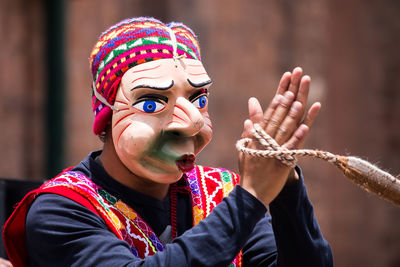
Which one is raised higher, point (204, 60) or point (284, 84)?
point (284, 84)

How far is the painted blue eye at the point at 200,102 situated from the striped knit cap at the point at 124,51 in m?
0.16

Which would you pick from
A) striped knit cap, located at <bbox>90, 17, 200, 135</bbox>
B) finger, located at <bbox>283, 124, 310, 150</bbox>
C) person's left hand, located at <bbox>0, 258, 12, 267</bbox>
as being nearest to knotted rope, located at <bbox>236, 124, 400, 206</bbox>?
finger, located at <bbox>283, 124, 310, 150</bbox>

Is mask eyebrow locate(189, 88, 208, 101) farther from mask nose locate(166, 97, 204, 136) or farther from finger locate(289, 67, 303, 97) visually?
finger locate(289, 67, 303, 97)

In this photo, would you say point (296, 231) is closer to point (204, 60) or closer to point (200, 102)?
point (200, 102)

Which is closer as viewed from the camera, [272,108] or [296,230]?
[272,108]

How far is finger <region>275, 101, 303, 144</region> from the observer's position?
230 centimetres

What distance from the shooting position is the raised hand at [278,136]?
229 cm

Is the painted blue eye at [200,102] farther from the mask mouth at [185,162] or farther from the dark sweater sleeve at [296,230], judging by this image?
the dark sweater sleeve at [296,230]

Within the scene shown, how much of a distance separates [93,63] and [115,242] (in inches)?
27.0

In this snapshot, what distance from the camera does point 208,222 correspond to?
226 centimetres

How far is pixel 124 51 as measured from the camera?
2549 mm

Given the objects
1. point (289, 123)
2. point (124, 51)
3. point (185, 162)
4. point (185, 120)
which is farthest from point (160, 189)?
point (289, 123)

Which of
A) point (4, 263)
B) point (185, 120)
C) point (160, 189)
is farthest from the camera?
point (4, 263)

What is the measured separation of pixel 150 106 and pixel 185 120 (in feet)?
0.40
